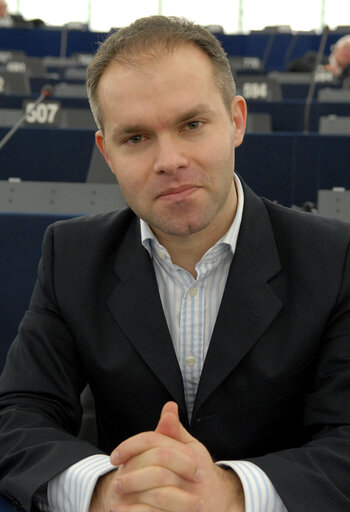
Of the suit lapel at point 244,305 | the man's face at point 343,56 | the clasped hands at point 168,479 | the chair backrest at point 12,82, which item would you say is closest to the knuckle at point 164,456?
the clasped hands at point 168,479

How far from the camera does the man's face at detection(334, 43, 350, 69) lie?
845 centimetres

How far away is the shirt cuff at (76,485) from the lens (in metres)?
1.15

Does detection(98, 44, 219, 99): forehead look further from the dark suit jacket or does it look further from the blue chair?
the blue chair

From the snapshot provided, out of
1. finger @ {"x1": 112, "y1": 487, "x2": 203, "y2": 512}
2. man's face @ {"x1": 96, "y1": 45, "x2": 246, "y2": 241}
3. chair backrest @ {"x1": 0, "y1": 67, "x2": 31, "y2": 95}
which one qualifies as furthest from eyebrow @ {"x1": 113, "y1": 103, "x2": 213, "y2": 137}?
chair backrest @ {"x1": 0, "y1": 67, "x2": 31, "y2": 95}

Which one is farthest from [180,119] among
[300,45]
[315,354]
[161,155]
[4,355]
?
[300,45]

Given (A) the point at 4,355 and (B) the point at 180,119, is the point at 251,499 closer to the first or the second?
(B) the point at 180,119

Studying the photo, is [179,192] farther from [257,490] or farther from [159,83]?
[257,490]

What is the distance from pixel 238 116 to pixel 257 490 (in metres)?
0.66

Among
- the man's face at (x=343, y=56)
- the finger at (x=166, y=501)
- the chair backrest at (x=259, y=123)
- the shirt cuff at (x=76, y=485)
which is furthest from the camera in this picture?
the man's face at (x=343, y=56)

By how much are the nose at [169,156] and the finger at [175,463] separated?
44 cm

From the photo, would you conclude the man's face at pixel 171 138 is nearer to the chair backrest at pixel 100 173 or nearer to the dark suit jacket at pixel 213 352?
the dark suit jacket at pixel 213 352

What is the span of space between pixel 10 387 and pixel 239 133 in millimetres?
619

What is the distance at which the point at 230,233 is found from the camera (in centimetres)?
139

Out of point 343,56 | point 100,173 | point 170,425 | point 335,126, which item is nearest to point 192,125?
point 170,425
